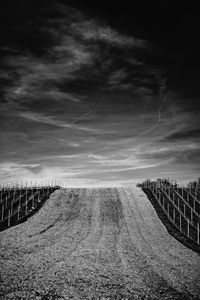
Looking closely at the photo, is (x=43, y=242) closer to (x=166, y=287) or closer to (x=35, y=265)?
(x=35, y=265)

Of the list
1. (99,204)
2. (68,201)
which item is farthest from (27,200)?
(99,204)

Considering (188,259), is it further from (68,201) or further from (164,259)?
(68,201)

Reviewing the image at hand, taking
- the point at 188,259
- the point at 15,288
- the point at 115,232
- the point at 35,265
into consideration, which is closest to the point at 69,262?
the point at 35,265

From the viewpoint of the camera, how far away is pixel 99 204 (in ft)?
194

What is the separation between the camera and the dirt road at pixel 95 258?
17609 millimetres

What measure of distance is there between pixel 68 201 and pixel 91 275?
4093 centimetres

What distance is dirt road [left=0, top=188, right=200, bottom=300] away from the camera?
17609mm

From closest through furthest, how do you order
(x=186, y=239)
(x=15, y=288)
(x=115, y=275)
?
(x=15, y=288) → (x=115, y=275) → (x=186, y=239)

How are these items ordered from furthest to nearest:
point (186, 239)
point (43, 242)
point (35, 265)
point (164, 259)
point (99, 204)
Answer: point (99, 204)
point (186, 239)
point (43, 242)
point (164, 259)
point (35, 265)

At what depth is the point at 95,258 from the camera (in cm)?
2647

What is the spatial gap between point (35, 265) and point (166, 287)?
9729 millimetres

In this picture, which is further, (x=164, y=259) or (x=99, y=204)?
(x=99, y=204)

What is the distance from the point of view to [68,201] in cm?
6138

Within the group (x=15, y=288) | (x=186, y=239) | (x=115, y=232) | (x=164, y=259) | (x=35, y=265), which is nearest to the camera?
(x=15, y=288)
